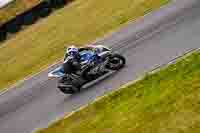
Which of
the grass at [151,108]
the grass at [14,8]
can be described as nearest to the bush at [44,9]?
the grass at [14,8]

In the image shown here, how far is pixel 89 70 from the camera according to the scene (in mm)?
19234

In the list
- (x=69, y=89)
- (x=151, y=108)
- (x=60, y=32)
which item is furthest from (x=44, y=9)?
(x=151, y=108)

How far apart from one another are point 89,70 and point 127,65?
1471 millimetres

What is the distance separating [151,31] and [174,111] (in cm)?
998

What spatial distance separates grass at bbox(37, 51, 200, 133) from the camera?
1300 centimetres

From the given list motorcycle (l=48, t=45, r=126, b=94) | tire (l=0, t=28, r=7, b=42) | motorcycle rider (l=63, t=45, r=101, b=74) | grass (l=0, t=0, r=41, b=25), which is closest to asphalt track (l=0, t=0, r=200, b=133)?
motorcycle (l=48, t=45, r=126, b=94)

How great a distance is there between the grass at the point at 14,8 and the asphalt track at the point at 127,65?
42.1 feet

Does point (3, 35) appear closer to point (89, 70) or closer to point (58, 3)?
point (58, 3)

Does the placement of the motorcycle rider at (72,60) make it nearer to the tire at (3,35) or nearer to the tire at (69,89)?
the tire at (69,89)

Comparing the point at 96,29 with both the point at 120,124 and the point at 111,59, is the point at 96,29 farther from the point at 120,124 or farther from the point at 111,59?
the point at 120,124

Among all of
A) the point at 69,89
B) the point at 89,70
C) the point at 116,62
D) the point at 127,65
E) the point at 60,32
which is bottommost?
the point at 60,32

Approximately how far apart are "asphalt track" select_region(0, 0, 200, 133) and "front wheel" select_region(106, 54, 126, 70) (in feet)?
0.85

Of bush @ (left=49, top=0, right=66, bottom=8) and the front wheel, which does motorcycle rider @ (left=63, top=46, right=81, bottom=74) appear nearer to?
the front wheel

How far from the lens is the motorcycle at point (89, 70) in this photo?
1917 centimetres
